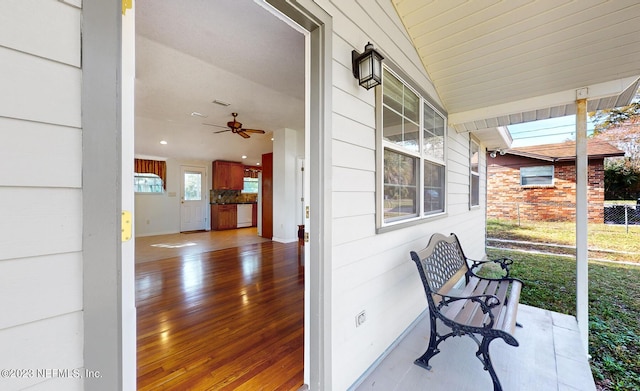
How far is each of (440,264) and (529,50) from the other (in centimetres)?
216

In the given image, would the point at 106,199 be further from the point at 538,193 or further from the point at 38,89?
the point at 538,193

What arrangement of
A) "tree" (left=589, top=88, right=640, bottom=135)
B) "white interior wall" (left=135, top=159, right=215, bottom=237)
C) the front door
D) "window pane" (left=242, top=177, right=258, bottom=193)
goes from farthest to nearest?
"window pane" (left=242, top=177, right=258, bottom=193), the front door, "white interior wall" (left=135, top=159, right=215, bottom=237), "tree" (left=589, top=88, right=640, bottom=135)

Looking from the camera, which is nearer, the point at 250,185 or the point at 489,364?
the point at 489,364

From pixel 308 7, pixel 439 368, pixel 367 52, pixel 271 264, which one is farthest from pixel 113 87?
pixel 271 264

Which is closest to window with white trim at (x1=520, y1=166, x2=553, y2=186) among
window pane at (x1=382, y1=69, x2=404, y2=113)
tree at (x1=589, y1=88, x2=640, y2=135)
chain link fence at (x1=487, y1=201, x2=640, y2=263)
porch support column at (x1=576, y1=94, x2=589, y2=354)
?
chain link fence at (x1=487, y1=201, x2=640, y2=263)

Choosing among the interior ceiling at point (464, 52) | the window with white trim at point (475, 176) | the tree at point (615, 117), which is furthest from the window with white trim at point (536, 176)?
the interior ceiling at point (464, 52)

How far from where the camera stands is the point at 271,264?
14.3 feet

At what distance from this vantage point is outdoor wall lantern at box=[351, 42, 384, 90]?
1564 mm

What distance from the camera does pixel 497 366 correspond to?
1881mm

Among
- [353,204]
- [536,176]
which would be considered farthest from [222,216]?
[536,176]

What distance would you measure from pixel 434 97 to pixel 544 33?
997 mm

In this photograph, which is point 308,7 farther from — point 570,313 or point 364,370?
point 570,313

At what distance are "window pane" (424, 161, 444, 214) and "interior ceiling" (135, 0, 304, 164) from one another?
1.96 m

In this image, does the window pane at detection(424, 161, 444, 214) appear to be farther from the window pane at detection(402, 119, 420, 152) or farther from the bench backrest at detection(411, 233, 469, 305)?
the bench backrest at detection(411, 233, 469, 305)
